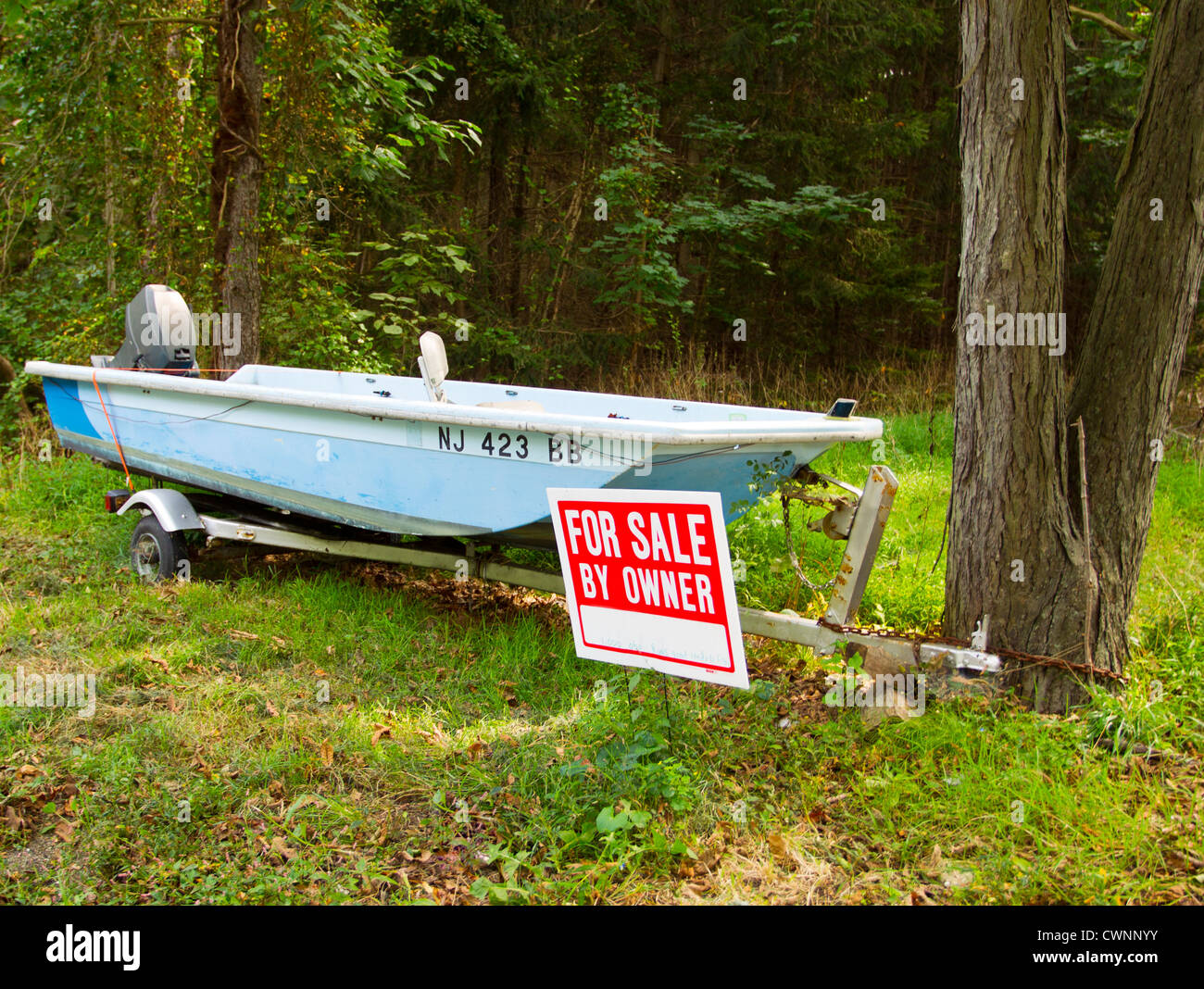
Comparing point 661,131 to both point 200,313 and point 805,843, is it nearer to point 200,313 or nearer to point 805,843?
point 200,313

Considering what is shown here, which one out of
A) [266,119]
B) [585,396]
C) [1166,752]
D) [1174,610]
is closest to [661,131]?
[266,119]

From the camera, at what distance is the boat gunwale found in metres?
3.24

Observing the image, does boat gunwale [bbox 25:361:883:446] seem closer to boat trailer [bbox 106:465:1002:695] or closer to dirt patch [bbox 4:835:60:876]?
boat trailer [bbox 106:465:1002:695]

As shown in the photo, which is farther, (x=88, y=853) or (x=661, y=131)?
(x=661, y=131)

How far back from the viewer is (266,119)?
746 centimetres

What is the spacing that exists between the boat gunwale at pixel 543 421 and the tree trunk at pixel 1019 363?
574 millimetres

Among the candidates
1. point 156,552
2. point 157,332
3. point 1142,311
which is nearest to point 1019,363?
point 1142,311

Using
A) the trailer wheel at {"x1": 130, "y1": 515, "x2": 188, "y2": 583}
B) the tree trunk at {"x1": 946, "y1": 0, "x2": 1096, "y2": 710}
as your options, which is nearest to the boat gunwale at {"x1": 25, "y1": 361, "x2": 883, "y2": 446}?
the tree trunk at {"x1": 946, "y1": 0, "x2": 1096, "y2": 710}

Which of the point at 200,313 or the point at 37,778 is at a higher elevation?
the point at 200,313

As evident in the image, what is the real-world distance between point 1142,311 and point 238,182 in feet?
20.7

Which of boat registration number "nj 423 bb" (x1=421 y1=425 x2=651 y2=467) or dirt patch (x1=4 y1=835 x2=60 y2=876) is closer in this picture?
A: dirt patch (x1=4 y1=835 x2=60 y2=876)

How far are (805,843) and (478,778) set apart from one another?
110 centimetres

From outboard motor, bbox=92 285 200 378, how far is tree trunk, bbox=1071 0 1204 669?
5.12m

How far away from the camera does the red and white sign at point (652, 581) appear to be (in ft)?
8.03
